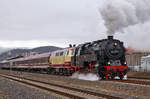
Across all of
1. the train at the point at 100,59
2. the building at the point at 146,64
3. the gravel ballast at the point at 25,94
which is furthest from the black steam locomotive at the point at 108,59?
the building at the point at 146,64

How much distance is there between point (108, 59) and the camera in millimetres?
21531

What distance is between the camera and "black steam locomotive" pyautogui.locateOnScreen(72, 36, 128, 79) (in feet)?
69.9

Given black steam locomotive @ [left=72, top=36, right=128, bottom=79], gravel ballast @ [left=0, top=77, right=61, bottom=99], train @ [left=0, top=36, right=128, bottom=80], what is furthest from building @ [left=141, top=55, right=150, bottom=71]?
gravel ballast @ [left=0, top=77, right=61, bottom=99]

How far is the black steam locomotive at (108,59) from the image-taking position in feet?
69.9

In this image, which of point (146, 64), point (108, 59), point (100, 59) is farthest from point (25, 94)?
point (146, 64)

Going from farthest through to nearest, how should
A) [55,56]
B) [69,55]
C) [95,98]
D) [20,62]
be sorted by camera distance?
[20,62]
[55,56]
[69,55]
[95,98]

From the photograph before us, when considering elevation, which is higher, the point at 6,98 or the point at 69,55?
the point at 69,55

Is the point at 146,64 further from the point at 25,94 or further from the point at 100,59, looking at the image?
the point at 25,94

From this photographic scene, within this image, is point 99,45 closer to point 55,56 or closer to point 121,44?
point 121,44

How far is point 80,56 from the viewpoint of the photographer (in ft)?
82.2

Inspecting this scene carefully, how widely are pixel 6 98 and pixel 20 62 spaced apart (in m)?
54.0

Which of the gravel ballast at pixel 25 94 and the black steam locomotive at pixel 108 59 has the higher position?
the black steam locomotive at pixel 108 59

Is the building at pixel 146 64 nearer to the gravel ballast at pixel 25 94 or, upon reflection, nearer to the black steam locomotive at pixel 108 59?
the black steam locomotive at pixel 108 59

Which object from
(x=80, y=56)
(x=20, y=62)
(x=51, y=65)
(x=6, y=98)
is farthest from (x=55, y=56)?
(x=20, y=62)
